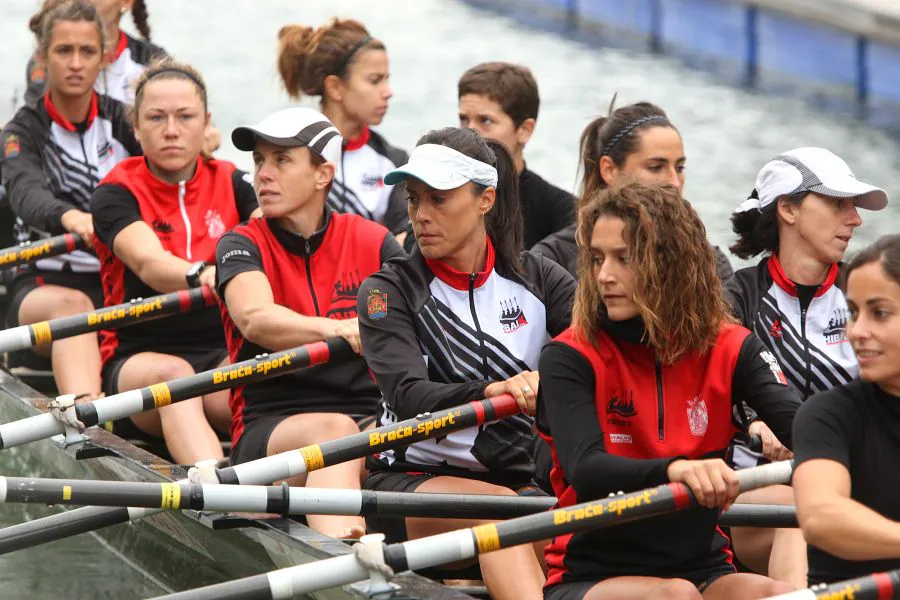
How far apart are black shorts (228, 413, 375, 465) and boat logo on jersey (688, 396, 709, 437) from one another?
121 centimetres

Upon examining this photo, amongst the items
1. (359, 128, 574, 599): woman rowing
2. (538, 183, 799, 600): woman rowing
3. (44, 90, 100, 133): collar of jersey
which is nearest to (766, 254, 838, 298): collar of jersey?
(359, 128, 574, 599): woman rowing

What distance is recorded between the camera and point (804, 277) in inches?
142

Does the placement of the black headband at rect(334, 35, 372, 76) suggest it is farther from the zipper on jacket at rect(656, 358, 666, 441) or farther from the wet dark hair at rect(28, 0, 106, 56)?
the zipper on jacket at rect(656, 358, 666, 441)

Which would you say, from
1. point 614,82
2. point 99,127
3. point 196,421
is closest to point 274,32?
point 614,82

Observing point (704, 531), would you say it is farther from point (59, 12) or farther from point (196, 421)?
point (59, 12)

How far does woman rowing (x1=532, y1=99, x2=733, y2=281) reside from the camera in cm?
398

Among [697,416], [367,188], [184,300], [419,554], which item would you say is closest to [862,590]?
[697,416]

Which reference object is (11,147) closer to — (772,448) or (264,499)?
(264,499)

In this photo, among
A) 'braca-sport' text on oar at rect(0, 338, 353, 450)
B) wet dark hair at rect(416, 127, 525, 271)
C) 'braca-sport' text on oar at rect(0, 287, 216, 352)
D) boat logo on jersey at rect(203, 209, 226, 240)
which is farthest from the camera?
boat logo on jersey at rect(203, 209, 226, 240)

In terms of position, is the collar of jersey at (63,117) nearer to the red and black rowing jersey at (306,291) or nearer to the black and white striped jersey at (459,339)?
the red and black rowing jersey at (306,291)

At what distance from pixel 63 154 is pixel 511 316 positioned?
2.34 meters

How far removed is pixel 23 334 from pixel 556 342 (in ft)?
6.73

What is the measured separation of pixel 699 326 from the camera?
2.79 m

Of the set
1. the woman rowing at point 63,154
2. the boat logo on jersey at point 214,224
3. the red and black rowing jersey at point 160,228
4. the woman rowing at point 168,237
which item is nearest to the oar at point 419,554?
the woman rowing at point 168,237
